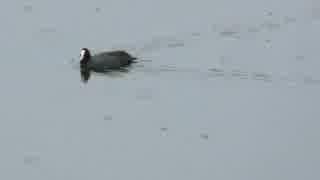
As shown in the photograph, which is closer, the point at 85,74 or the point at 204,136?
the point at 204,136

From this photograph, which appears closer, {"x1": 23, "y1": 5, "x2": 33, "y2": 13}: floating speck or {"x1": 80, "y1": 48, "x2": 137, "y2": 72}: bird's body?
{"x1": 80, "y1": 48, "x2": 137, "y2": 72}: bird's body

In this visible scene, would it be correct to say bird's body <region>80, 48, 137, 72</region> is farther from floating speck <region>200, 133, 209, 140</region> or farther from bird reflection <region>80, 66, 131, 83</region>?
floating speck <region>200, 133, 209, 140</region>

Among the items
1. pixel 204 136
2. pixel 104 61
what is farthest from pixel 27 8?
pixel 204 136

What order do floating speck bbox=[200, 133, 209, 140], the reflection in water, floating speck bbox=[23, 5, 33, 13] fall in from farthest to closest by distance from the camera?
floating speck bbox=[23, 5, 33, 13] → the reflection in water → floating speck bbox=[200, 133, 209, 140]

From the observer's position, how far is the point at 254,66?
8586mm

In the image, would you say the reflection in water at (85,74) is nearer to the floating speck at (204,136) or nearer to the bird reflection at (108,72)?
the bird reflection at (108,72)

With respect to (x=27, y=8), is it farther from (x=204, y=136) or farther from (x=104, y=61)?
(x=204, y=136)

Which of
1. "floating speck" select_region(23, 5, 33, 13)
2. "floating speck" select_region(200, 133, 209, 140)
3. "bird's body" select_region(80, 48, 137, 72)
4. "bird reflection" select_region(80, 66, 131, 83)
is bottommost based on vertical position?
"floating speck" select_region(200, 133, 209, 140)

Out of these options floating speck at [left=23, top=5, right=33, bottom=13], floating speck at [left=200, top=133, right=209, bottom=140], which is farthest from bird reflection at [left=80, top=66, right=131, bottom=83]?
floating speck at [left=23, top=5, right=33, bottom=13]

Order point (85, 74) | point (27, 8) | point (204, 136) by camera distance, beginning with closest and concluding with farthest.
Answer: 1. point (204, 136)
2. point (85, 74)
3. point (27, 8)

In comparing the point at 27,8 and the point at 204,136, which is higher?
the point at 27,8

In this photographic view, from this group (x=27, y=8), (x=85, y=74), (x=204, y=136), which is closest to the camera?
(x=204, y=136)

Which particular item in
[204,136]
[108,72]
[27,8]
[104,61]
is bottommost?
[204,136]

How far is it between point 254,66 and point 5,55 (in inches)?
90.2
